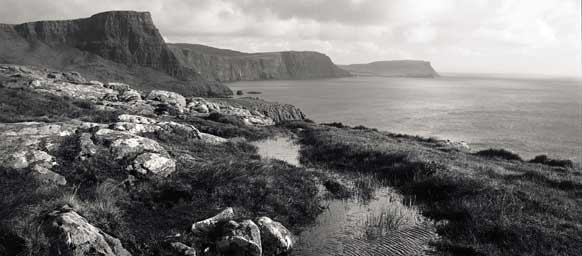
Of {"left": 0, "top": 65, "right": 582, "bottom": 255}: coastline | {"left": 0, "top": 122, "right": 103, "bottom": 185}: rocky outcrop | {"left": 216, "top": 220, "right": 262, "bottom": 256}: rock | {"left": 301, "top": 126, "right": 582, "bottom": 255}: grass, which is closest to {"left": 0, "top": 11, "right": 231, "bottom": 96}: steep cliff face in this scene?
{"left": 0, "top": 122, "right": 103, "bottom": 185}: rocky outcrop

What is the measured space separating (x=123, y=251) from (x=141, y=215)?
3.08 meters

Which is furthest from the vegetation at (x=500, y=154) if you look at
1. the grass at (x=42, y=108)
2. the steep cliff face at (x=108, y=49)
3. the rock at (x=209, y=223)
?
the steep cliff face at (x=108, y=49)

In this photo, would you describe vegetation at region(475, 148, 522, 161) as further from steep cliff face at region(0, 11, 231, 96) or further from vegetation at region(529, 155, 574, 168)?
steep cliff face at region(0, 11, 231, 96)

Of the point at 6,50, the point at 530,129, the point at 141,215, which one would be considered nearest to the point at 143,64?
the point at 6,50

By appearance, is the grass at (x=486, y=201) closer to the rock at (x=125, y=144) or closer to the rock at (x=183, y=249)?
the rock at (x=183, y=249)

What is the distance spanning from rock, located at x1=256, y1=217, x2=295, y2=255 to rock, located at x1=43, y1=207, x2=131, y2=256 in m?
4.00

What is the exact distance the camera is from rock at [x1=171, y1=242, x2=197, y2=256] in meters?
10.2

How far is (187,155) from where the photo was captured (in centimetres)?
2025

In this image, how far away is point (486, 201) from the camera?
15867 mm

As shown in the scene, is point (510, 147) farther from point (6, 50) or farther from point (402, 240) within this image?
point (6, 50)

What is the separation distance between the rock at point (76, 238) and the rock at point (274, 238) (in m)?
4.00

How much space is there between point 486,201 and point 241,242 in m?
→ 11.4

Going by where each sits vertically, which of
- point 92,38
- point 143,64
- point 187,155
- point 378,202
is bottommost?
point 378,202

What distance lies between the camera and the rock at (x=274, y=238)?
1130 centimetres
